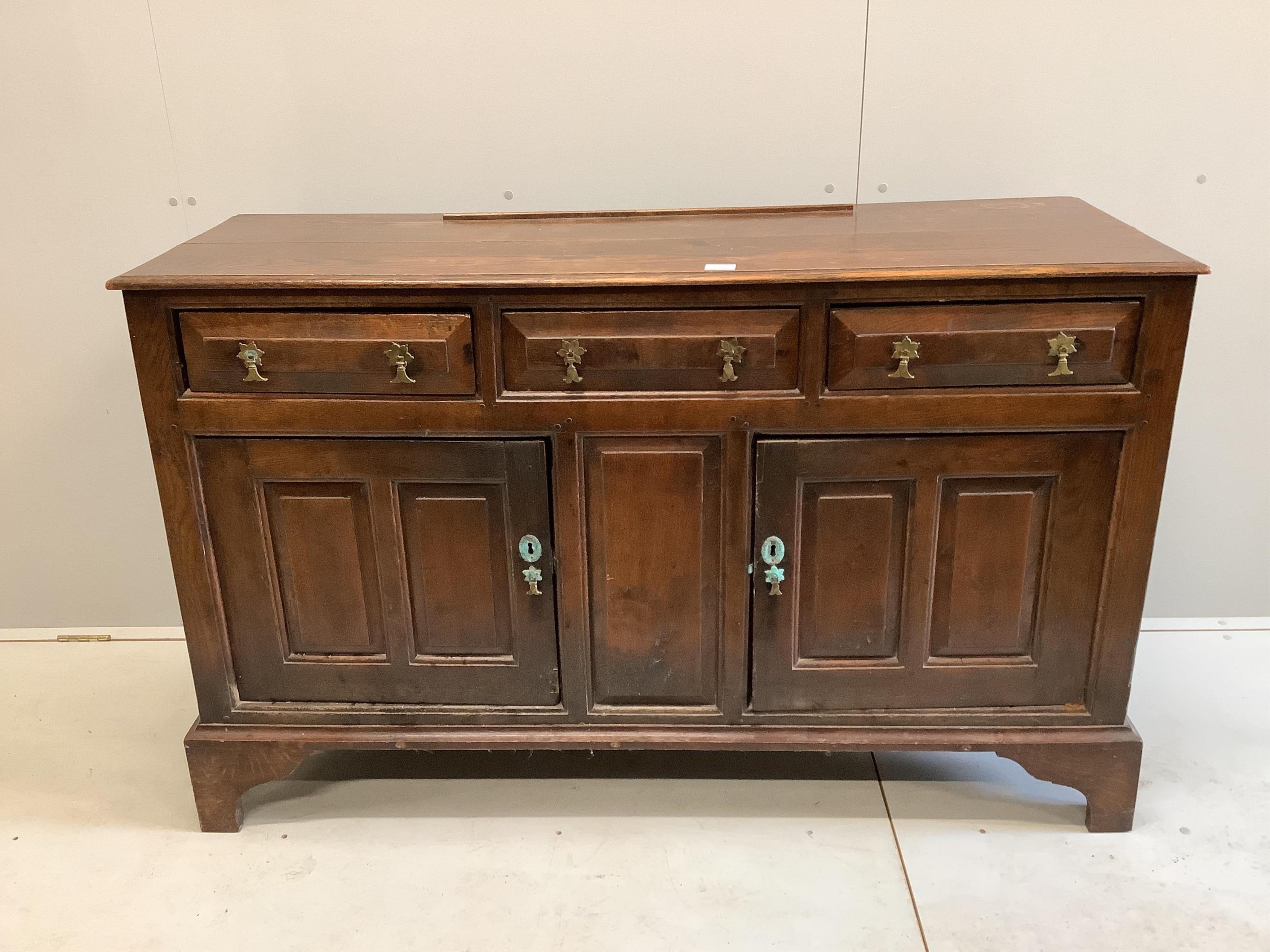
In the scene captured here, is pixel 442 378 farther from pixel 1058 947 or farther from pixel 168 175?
pixel 1058 947

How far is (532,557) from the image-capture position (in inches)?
70.7

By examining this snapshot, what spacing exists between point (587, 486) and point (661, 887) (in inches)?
27.7

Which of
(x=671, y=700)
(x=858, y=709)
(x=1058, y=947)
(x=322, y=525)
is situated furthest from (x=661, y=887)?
(x=322, y=525)

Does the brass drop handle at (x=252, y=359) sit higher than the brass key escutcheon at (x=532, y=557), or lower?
higher

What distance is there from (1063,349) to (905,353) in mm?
240

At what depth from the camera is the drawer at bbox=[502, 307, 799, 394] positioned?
164cm

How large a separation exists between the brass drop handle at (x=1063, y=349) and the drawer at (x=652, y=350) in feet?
1.29

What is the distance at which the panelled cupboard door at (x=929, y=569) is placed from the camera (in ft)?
5.63

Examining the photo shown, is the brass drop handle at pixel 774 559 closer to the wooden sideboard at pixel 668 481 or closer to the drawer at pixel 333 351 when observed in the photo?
the wooden sideboard at pixel 668 481

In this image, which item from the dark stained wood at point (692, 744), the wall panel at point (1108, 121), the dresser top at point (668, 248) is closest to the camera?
the dresser top at point (668, 248)

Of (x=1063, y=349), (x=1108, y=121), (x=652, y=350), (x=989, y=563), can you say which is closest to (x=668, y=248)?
(x=652, y=350)

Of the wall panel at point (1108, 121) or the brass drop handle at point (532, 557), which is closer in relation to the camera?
the brass drop handle at point (532, 557)

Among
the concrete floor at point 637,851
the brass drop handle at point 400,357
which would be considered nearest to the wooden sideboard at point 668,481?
the brass drop handle at point 400,357

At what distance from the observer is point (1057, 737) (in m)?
1.86
